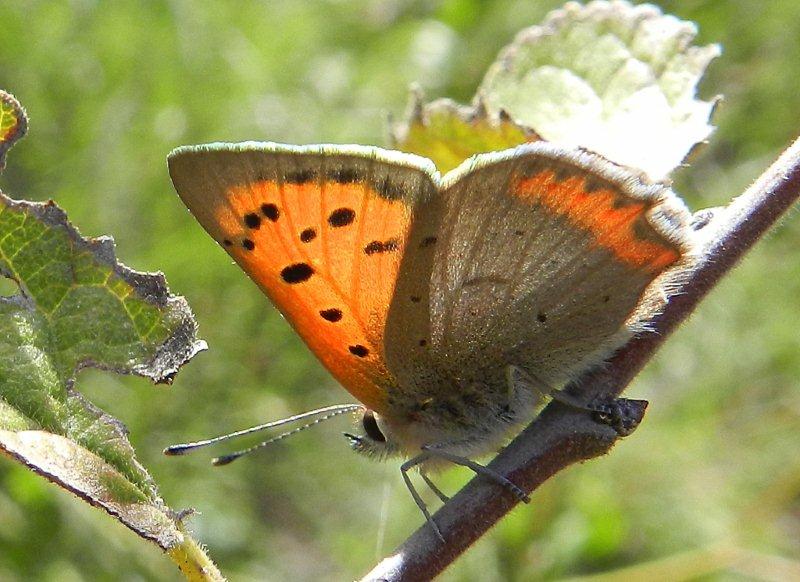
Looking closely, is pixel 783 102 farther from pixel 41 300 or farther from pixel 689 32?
pixel 41 300

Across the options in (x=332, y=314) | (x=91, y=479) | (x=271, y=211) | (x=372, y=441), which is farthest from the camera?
(x=372, y=441)

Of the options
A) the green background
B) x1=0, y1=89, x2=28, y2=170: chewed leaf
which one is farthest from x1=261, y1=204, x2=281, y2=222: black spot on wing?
the green background

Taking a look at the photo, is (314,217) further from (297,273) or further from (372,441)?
(372,441)

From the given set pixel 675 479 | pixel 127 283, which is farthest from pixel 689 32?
pixel 675 479

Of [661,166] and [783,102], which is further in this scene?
[783,102]

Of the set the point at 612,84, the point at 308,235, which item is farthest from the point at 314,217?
the point at 612,84

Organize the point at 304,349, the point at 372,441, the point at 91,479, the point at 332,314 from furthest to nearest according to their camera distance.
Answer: the point at 304,349 → the point at 372,441 → the point at 332,314 → the point at 91,479
